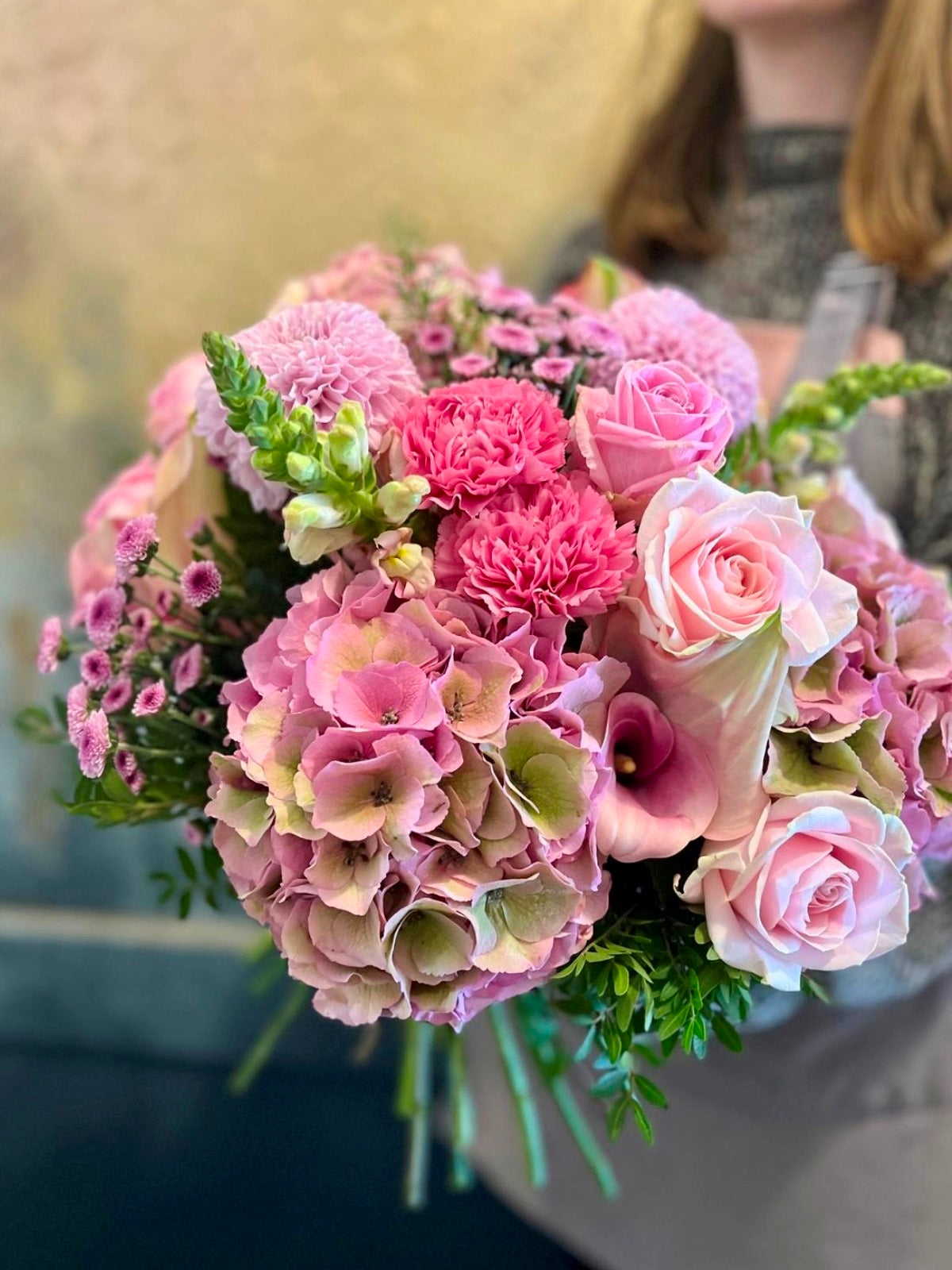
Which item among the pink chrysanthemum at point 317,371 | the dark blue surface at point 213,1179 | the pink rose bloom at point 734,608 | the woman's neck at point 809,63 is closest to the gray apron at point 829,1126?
the woman's neck at point 809,63

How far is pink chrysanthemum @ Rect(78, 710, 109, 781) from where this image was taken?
389 millimetres

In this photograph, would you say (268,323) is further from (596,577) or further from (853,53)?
(853,53)

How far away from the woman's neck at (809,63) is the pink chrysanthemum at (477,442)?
575 mm

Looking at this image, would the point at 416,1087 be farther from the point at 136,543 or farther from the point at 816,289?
the point at 816,289

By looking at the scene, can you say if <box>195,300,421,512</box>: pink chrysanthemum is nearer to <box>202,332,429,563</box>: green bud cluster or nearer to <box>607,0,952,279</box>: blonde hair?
<box>202,332,429,563</box>: green bud cluster

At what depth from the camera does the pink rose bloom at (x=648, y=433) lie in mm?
381

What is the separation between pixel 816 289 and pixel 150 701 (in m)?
0.69

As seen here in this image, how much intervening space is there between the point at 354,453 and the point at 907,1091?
675 millimetres

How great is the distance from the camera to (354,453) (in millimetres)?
362

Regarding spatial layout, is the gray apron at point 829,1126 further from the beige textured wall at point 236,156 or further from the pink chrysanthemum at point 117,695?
the pink chrysanthemum at point 117,695

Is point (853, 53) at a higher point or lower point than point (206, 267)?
higher

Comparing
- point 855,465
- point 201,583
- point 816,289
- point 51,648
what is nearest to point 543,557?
point 201,583

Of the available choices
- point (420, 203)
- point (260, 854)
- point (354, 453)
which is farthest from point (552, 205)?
point (260, 854)

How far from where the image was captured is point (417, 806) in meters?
0.33
